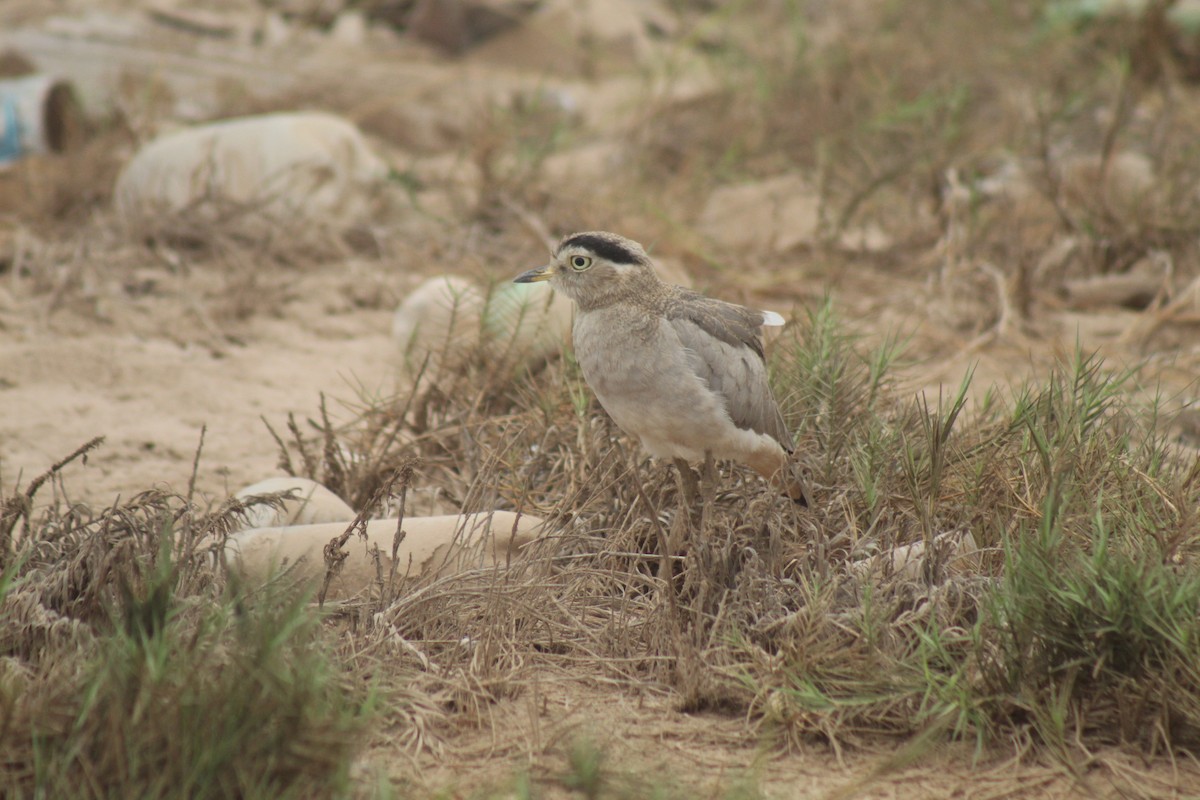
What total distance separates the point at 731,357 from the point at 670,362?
0.70 feet

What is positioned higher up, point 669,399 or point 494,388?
point 669,399

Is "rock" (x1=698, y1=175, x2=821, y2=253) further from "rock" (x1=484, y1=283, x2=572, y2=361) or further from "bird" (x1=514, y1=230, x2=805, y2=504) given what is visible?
"bird" (x1=514, y1=230, x2=805, y2=504)

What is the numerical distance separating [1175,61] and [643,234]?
13.6ft

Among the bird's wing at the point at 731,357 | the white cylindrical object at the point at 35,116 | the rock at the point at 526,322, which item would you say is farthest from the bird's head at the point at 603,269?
the white cylindrical object at the point at 35,116

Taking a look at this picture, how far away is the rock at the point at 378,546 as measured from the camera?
3.27 meters

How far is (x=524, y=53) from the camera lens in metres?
9.64

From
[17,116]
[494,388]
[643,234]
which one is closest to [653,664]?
[494,388]

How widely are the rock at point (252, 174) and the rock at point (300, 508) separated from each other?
2.59 meters

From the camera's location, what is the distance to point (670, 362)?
10.7 ft

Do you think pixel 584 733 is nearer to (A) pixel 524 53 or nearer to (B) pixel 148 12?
(A) pixel 524 53

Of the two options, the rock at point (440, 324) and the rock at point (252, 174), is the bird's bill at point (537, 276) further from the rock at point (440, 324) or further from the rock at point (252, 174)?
the rock at point (252, 174)

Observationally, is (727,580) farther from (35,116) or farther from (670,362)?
(35,116)

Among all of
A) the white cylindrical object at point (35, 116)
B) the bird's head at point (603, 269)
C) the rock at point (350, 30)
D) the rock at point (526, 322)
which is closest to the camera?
the bird's head at point (603, 269)

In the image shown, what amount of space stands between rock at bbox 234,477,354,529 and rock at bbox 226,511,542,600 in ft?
0.51
